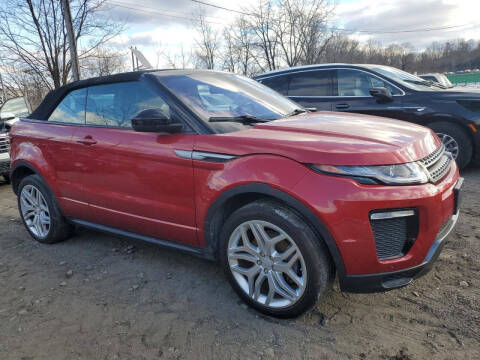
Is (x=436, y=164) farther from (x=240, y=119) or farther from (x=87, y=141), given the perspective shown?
(x=87, y=141)

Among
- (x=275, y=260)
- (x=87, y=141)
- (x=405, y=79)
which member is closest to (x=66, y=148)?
(x=87, y=141)

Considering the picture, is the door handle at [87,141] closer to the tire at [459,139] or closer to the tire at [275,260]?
the tire at [275,260]

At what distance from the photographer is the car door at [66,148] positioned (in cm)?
335

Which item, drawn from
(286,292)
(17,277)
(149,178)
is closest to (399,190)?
(286,292)

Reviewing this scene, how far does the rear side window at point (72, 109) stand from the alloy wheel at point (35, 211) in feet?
2.71

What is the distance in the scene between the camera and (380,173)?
203 cm

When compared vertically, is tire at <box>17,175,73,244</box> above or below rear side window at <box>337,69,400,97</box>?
below

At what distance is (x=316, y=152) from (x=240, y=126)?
2.35 ft

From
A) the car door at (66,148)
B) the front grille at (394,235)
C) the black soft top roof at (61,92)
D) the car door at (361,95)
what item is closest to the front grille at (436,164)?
the front grille at (394,235)

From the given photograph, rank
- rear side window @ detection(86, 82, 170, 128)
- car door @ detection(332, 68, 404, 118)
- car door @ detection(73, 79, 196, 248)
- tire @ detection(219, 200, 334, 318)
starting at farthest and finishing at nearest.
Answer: car door @ detection(332, 68, 404, 118)
rear side window @ detection(86, 82, 170, 128)
car door @ detection(73, 79, 196, 248)
tire @ detection(219, 200, 334, 318)

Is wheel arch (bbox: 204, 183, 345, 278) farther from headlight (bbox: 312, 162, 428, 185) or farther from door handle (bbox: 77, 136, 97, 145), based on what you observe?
door handle (bbox: 77, 136, 97, 145)

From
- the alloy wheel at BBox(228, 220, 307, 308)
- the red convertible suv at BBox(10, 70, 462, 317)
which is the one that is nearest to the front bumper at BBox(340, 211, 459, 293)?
the red convertible suv at BBox(10, 70, 462, 317)

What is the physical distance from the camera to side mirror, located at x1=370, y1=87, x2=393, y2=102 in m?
5.48

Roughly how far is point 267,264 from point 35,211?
2.90 meters
